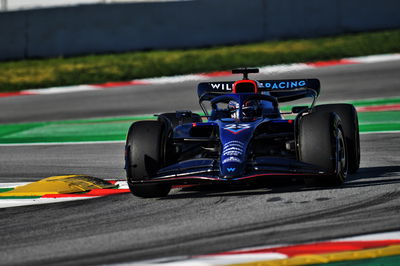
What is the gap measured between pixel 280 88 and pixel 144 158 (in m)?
2.33

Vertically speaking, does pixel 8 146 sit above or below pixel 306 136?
below

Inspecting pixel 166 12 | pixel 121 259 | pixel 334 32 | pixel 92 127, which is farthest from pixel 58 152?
pixel 334 32

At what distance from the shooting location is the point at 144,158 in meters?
8.66

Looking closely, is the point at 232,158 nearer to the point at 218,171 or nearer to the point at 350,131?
the point at 218,171

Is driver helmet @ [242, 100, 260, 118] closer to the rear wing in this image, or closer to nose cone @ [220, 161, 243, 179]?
the rear wing

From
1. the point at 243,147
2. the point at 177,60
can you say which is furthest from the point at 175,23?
the point at 243,147

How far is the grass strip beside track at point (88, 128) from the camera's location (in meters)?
14.4

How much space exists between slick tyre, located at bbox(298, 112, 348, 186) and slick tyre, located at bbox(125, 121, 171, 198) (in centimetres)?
139

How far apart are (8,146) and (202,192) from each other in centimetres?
628

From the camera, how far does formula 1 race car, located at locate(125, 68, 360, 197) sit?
836 cm

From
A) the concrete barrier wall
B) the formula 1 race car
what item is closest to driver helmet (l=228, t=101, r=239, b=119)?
the formula 1 race car

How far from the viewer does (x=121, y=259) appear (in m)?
6.18

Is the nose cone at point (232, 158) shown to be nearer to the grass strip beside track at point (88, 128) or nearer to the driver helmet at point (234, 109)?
the driver helmet at point (234, 109)

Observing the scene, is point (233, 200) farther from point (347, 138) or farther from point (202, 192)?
point (347, 138)
